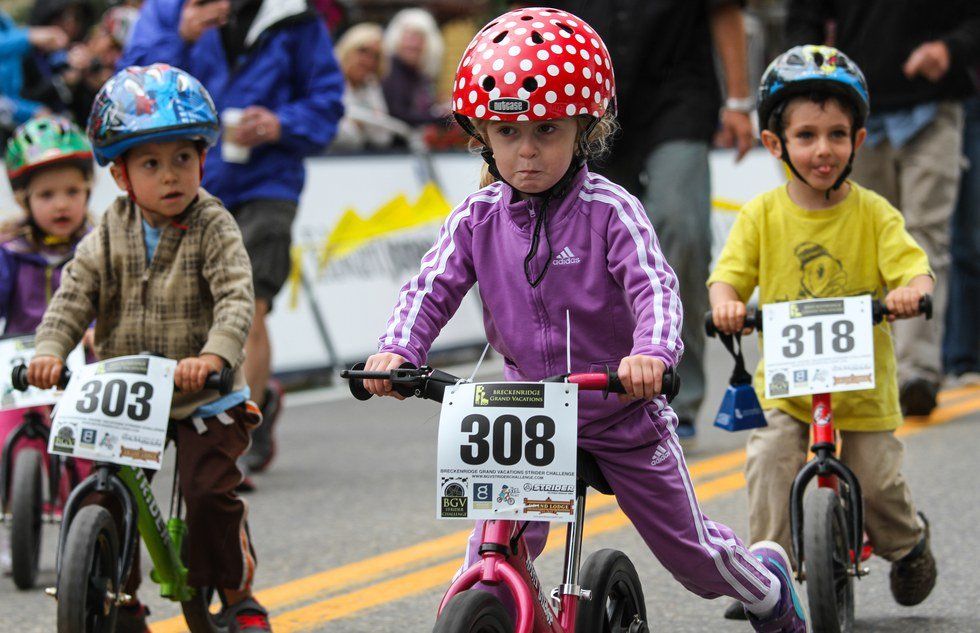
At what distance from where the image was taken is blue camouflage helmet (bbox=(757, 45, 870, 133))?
5.16 meters

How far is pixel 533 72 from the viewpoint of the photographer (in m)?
3.76

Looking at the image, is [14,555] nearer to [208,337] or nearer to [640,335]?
[208,337]

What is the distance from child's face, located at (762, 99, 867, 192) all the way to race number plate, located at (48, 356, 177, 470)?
6.42ft

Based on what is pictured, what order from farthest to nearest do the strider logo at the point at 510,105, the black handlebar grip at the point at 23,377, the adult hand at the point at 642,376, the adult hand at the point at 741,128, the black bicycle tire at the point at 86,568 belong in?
the adult hand at the point at 741,128
the black handlebar grip at the point at 23,377
the black bicycle tire at the point at 86,568
the strider logo at the point at 510,105
the adult hand at the point at 642,376

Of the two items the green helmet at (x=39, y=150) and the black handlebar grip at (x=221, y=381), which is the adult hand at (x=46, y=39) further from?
the black handlebar grip at (x=221, y=381)

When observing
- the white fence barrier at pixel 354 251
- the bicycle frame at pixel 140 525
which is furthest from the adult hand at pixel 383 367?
the white fence barrier at pixel 354 251

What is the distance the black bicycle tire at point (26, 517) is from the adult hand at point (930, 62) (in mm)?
4555

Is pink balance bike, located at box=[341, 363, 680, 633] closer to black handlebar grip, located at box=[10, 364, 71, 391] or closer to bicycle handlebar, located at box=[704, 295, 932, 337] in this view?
bicycle handlebar, located at box=[704, 295, 932, 337]

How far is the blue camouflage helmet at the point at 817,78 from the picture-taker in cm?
516

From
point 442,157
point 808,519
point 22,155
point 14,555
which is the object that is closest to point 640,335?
point 808,519

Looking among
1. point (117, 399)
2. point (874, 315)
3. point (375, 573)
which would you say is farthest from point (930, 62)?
point (117, 399)

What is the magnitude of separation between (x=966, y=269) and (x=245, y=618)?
19.5 feet

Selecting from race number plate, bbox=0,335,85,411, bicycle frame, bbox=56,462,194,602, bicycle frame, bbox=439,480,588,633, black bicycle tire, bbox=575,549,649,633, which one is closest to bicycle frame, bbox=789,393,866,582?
black bicycle tire, bbox=575,549,649,633

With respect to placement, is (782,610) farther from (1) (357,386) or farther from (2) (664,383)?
(1) (357,386)
